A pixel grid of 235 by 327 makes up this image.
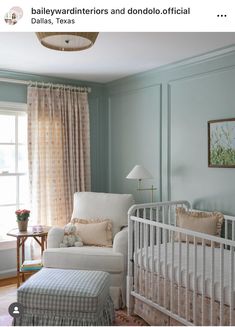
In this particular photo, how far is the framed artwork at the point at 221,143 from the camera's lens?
315 centimetres

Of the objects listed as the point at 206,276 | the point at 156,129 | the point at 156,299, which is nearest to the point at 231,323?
the point at 206,276

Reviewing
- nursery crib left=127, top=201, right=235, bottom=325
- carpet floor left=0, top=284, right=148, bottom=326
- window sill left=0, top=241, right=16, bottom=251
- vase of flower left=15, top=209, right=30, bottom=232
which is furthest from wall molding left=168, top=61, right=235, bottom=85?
window sill left=0, top=241, right=16, bottom=251

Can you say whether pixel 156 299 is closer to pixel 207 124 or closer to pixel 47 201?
pixel 207 124

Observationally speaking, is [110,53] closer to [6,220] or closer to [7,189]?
[7,189]

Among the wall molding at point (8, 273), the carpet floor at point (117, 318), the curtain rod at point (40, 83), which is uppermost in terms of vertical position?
the curtain rod at point (40, 83)

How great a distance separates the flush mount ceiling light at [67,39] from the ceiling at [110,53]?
0.59 m

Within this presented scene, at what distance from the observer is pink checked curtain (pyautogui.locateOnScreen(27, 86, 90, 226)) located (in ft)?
13.5

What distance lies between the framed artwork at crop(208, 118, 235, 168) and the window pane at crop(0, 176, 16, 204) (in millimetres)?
2224

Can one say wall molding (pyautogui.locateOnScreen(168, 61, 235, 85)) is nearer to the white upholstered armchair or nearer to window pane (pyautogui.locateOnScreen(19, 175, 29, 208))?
the white upholstered armchair

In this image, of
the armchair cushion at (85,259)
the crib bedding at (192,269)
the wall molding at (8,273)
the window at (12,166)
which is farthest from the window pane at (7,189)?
the crib bedding at (192,269)

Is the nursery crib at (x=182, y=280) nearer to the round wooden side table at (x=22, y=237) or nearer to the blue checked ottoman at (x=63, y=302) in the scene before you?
the blue checked ottoman at (x=63, y=302)

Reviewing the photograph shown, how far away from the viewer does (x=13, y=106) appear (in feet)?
13.3

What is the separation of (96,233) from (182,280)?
1260 mm

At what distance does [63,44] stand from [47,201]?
2.37 m
